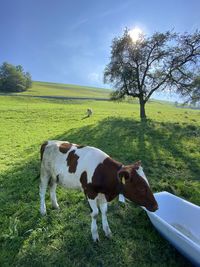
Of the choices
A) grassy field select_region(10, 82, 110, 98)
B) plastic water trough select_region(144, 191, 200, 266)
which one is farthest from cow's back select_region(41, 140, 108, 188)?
grassy field select_region(10, 82, 110, 98)

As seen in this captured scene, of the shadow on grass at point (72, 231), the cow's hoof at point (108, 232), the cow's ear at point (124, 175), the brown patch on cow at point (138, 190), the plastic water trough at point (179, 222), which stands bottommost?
the shadow on grass at point (72, 231)

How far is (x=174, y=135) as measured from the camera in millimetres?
13500

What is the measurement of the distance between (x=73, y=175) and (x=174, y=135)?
10397 mm

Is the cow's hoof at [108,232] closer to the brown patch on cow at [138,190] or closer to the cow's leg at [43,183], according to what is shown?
the brown patch on cow at [138,190]

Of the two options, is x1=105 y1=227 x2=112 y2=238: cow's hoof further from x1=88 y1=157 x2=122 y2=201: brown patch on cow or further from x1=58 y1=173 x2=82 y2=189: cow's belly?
x1=58 y1=173 x2=82 y2=189: cow's belly

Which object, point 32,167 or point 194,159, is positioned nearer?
point 32,167

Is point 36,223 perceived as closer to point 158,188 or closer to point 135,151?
point 158,188

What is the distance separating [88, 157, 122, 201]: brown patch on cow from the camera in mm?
3939

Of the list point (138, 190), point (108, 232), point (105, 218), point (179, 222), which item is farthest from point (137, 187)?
point (179, 222)

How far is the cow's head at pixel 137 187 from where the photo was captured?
11.8 ft

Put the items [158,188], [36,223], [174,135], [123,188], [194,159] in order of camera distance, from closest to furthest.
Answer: [123,188], [36,223], [158,188], [194,159], [174,135]

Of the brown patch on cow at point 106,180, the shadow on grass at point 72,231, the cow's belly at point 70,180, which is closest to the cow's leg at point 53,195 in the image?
the shadow on grass at point 72,231

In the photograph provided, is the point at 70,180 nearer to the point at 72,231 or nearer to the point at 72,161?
the point at 72,161

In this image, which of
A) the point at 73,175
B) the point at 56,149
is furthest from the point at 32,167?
the point at 73,175
